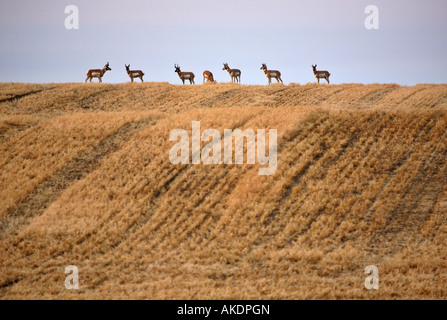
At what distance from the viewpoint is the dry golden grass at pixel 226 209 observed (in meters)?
13.0

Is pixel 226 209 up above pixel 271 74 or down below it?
below

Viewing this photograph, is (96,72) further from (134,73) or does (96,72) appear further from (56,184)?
(56,184)

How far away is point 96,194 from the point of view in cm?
1983

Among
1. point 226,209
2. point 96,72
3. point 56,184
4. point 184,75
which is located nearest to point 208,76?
point 184,75

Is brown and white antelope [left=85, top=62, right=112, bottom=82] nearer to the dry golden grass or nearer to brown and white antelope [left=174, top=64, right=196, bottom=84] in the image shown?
brown and white antelope [left=174, top=64, right=196, bottom=84]

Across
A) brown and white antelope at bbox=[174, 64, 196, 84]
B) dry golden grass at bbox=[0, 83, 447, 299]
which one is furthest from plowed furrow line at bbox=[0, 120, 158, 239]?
brown and white antelope at bbox=[174, 64, 196, 84]

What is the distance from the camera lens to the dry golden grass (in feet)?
42.7

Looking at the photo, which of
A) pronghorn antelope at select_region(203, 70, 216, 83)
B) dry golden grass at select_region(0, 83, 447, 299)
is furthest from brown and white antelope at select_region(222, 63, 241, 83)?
dry golden grass at select_region(0, 83, 447, 299)

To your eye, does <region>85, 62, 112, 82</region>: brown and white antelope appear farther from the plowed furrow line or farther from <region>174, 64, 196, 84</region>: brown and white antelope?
the plowed furrow line

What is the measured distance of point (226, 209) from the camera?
18016 millimetres

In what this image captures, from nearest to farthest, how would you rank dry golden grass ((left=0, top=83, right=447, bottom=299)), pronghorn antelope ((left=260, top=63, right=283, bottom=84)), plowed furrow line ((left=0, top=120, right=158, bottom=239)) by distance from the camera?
dry golden grass ((left=0, top=83, right=447, bottom=299)), plowed furrow line ((left=0, top=120, right=158, bottom=239)), pronghorn antelope ((left=260, top=63, right=283, bottom=84))

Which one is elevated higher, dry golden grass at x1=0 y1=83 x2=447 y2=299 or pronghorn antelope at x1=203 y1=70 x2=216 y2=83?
pronghorn antelope at x1=203 y1=70 x2=216 y2=83

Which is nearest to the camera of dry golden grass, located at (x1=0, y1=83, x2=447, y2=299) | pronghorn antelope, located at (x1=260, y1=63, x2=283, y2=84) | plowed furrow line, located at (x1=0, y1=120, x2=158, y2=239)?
dry golden grass, located at (x1=0, y1=83, x2=447, y2=299)

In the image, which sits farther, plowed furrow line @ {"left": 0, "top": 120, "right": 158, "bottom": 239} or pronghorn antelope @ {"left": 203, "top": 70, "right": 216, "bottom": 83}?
pronghorn antelope @ {"left": 203, "top": 70, "right": 216, "bottom": 83}
